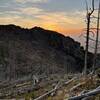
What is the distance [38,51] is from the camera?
412 ft

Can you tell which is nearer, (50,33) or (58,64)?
(58,64)

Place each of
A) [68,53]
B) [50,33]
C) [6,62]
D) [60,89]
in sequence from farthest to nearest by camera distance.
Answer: [50,33], [68,53], [6,62], [60,89]

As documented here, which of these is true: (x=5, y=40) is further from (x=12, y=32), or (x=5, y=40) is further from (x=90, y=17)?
(x=90, y=17)

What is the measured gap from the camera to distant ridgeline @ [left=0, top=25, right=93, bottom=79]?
107m

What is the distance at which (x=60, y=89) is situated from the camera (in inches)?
1326

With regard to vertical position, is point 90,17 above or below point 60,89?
above

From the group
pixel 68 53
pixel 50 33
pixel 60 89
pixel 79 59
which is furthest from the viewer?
pixel 50 33

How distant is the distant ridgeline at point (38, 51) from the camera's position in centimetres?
10662

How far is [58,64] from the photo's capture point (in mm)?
116562

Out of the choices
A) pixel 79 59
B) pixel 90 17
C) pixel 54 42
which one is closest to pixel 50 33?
pixel 54 42

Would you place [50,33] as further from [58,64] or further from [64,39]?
[58,64]

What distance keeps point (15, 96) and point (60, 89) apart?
5.59m

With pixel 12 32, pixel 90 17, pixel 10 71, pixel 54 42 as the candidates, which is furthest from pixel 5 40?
A: pixel 90 17

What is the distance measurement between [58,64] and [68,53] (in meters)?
6.19
